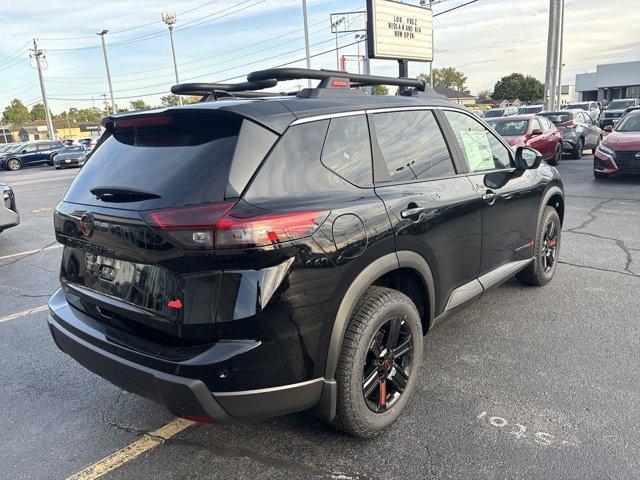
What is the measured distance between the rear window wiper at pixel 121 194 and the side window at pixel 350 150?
88 cm

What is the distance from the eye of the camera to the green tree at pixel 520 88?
91.9 meters

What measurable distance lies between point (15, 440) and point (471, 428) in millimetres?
2573

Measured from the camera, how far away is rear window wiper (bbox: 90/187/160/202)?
7.91 feet

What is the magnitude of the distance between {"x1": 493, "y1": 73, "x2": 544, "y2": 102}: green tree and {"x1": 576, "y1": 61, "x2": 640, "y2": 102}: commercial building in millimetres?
19710

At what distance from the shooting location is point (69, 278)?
2951 mm

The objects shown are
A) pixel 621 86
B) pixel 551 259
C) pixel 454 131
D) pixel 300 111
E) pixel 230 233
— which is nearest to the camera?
pixel 230 233

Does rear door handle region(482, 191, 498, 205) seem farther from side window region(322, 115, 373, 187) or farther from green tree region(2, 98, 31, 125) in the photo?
green tree region(2, 98, 31, 125)

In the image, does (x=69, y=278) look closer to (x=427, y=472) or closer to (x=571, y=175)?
(x=427, y=472)

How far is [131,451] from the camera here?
278 centimetres

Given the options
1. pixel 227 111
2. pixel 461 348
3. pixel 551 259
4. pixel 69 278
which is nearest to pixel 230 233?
pixel 227 111

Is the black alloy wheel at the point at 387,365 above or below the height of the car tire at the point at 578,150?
above

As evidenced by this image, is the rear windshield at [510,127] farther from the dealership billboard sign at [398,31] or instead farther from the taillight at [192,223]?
the taillight at [192,223]

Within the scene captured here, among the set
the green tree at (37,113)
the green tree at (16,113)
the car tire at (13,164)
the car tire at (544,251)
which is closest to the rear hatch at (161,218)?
the car tire at (544,251)

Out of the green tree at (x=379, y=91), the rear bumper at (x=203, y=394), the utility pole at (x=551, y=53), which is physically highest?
the utility pole at (x=551, y=53)
